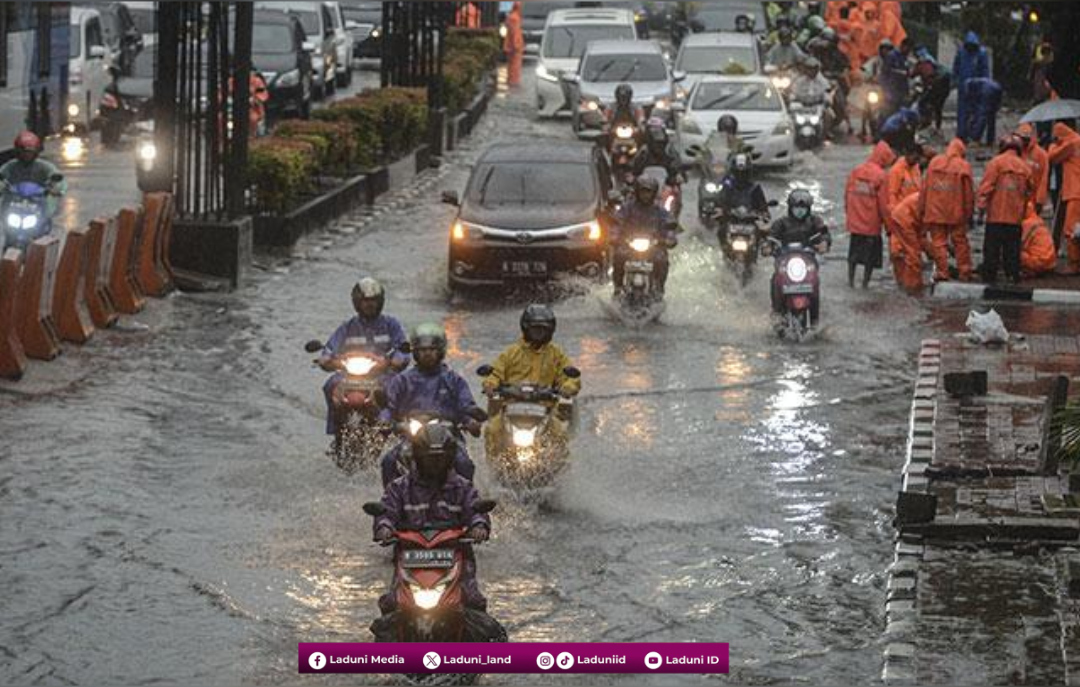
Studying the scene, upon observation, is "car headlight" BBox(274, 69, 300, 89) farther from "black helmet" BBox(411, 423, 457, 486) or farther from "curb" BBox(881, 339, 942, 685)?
"black helmet" BBox(411, 423, 457, 486)

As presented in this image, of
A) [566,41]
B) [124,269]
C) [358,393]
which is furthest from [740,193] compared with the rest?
[566,41]

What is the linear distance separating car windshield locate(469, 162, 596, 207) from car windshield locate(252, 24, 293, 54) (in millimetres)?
17738

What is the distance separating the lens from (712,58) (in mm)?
47969

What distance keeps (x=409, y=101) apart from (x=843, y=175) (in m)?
6.81

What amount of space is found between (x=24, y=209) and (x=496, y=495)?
10.2m

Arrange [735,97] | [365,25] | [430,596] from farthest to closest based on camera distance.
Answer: [365,25]
[735,97]
[430,596]

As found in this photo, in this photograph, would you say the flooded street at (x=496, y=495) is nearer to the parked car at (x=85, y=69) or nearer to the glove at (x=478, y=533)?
the glove at (x=478, y=533)

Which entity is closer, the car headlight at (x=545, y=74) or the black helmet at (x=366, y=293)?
the black helmet at (x=366, y=293)

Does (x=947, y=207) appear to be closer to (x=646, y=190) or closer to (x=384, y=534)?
(x=646, y=190)

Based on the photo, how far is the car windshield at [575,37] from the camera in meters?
51.5

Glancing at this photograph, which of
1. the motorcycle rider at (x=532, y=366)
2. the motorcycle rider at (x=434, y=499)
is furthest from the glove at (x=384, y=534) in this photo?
the motorcycle rider at (x=532, y=366)

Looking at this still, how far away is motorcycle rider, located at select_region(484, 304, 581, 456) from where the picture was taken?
1639 cm

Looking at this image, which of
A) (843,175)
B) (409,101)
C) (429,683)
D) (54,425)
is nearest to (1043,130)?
(843,175)

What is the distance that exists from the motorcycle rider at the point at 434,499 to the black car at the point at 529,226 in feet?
47.0
